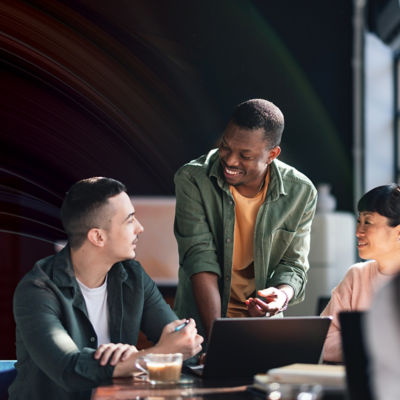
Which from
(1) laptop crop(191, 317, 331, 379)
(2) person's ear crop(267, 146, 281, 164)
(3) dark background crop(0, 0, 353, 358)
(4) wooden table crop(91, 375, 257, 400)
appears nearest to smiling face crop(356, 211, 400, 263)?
(2) person's ear crop(267, 146, 281, 164)

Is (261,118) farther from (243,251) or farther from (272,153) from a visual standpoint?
(243,251)

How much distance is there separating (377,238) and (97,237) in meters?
0.92

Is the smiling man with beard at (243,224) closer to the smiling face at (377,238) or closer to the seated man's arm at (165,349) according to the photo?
the smiling face at (377,238)

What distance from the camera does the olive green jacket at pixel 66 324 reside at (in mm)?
1650

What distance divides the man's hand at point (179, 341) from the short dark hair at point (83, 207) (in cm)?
44

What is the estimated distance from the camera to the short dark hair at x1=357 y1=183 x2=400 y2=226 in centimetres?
222

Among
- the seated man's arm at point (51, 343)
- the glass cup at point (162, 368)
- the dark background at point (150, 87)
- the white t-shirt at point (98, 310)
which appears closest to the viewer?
the glass cup at point (162, 368)

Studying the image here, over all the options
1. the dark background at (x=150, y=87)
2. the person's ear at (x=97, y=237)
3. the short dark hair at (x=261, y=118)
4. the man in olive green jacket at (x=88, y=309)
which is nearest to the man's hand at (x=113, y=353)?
the man in olive green jacket at (x=88, y=309)

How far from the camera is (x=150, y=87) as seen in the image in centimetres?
592

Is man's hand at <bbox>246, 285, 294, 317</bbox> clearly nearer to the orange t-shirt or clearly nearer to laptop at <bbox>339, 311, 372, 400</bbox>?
the orange t-shirt

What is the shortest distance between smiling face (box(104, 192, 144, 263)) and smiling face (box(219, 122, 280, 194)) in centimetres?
39

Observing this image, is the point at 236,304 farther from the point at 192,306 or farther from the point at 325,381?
the point at 325,381

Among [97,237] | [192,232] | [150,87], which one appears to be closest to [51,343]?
[97,237]

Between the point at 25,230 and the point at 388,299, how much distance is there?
13.4 feet
